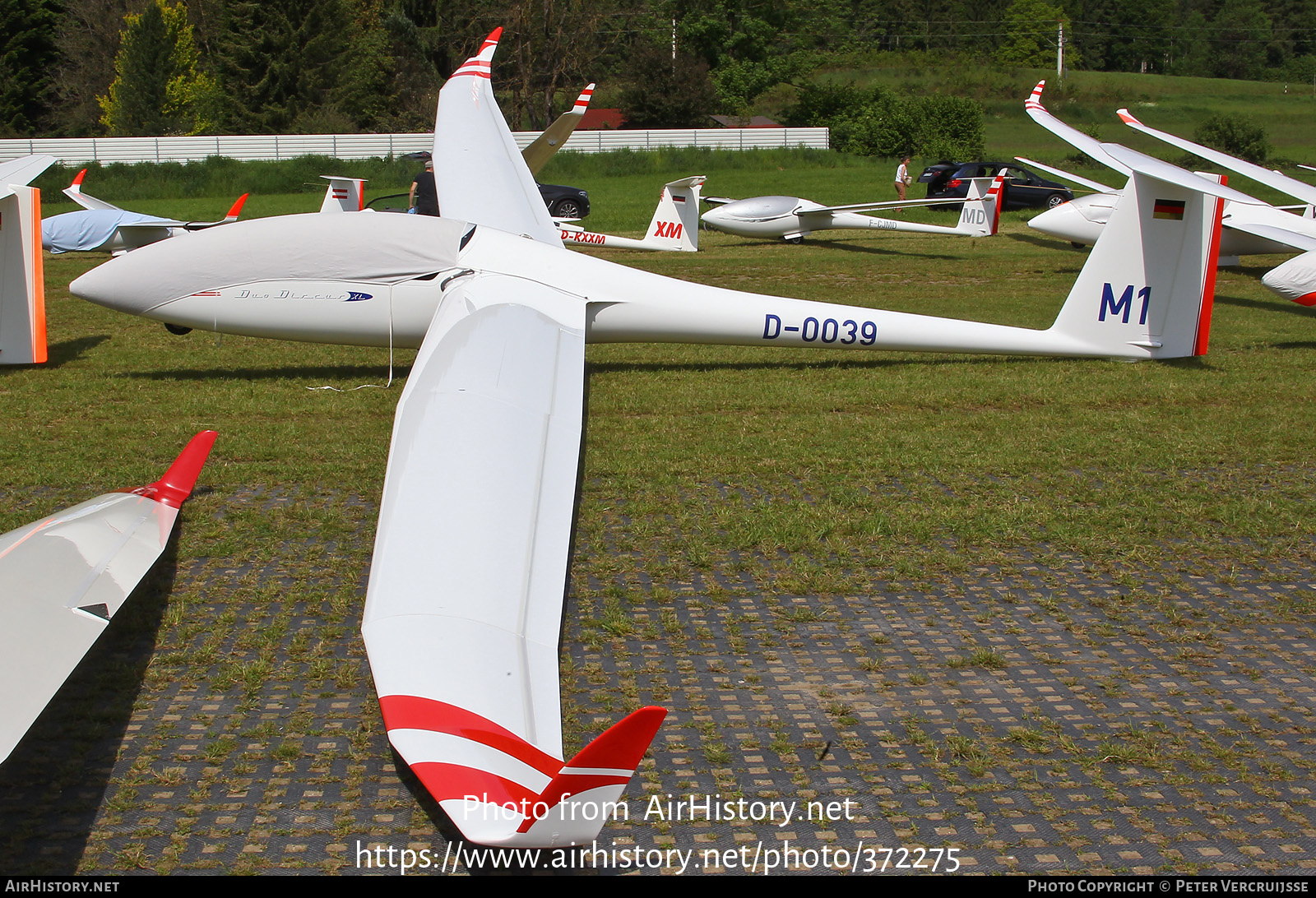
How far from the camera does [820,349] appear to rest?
10.1m

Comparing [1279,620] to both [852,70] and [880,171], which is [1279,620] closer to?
[880,171]

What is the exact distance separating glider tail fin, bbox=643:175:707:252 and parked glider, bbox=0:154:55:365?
A: 435 inches

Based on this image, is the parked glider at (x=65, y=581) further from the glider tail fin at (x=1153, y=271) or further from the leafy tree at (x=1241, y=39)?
the leafy tree at (x=1241, y=39)

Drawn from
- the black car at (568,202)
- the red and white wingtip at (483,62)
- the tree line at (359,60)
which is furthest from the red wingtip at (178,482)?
the tree line at (359,60)

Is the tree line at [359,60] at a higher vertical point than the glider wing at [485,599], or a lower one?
higher

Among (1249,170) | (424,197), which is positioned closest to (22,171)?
(424,197)

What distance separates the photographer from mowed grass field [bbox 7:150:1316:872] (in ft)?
12.0

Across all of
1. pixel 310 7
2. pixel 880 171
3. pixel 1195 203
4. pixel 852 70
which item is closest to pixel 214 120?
pixel 310 7

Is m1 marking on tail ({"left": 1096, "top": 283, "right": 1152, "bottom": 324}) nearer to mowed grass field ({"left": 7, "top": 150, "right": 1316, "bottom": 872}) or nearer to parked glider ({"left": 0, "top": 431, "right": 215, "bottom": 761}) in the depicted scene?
mowed grass field ({"left": 7, "top": 150, "right": 1316, "bottom": 872})

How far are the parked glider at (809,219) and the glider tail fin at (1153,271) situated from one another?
1141 centimetres

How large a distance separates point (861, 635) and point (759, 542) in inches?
45.3

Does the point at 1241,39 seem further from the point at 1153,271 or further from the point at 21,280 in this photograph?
the point at 21,280

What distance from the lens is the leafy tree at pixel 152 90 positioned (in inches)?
2163

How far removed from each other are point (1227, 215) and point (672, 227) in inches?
362
